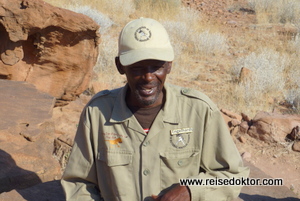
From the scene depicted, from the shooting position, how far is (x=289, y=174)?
14.9 ft

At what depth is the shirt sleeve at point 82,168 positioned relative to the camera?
2143 mm

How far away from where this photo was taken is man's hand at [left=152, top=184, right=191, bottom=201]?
77.7 inches

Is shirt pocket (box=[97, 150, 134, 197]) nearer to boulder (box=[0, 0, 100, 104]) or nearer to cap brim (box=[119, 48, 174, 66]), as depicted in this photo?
cap brim (box=[119, 48, 174, 66])

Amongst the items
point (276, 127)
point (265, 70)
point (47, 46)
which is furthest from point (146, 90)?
point (265, 70)

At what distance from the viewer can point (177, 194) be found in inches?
78.1

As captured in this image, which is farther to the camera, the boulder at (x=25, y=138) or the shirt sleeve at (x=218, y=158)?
the boulder at (x=25, y=138)

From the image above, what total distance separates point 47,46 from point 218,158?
320cm

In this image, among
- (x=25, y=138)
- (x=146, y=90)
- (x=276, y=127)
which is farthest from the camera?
(x=276, y=127)

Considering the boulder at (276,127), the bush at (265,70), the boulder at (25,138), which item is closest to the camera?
the boulder at (25,138)

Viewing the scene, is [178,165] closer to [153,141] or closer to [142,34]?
[153,141]

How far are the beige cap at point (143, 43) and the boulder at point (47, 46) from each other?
2.54 m

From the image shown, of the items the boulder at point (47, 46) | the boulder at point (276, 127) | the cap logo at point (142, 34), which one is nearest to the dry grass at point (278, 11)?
the boulder at point (276, 127)

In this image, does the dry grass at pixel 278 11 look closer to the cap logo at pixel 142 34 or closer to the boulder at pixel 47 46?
the boulder at pixel 47 46

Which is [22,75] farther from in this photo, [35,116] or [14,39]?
[35,116]
